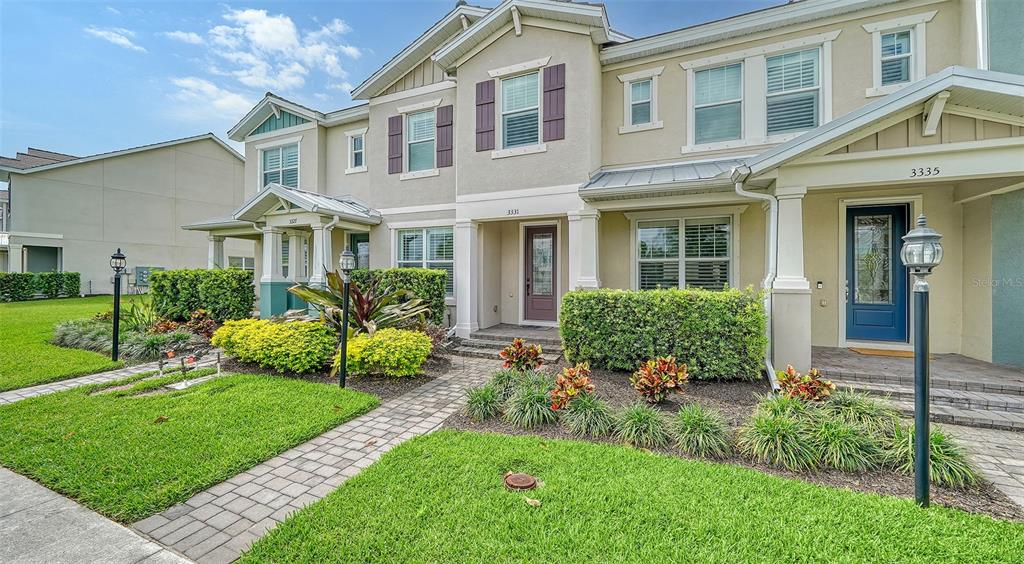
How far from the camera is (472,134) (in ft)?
29.6

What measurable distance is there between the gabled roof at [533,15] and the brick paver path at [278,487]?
756 centimetres

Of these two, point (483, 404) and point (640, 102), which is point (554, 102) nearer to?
point (640, 102)

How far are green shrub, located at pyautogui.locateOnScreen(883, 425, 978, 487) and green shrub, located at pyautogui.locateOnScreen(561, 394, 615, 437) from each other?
7.92 feet

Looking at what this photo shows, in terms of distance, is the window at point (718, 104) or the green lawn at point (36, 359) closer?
the green lawn at point (36, 359)

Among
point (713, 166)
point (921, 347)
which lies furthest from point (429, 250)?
point (921, 347)

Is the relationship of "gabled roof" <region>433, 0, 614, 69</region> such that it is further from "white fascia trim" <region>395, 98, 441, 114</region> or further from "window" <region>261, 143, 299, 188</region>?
"window" <region>261, 143, 299, 188</region>

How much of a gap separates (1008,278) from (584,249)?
627 cm

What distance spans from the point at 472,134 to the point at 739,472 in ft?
26.5

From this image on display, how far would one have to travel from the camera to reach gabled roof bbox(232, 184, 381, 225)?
31.3ft

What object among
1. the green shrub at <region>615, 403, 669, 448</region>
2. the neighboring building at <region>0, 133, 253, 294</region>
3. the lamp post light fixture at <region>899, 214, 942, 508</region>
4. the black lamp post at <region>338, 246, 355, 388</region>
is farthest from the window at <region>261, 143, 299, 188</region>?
the lamp post light fixture at <region>899, 214, 942, 508</region>

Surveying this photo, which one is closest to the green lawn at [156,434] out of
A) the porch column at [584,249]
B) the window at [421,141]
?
the porch column at [584,249]

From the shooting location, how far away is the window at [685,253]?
795 cm

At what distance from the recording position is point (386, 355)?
19.4 ft

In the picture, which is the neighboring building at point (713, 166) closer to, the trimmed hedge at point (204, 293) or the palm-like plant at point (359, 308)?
the trimmed hedge at point (204, 293)
